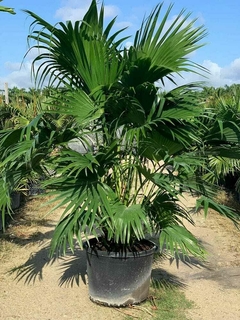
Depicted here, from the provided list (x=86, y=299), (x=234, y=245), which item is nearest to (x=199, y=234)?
(x=234, y=245)

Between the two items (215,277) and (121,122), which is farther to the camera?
(215,277)

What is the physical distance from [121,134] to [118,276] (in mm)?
1242

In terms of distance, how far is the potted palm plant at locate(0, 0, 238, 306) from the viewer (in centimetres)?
350

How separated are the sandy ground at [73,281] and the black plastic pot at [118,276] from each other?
11 cm

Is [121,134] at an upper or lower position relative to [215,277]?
upper

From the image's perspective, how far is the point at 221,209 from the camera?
359 centimetres

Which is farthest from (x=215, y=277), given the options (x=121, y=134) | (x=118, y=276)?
(x=121, y=134)

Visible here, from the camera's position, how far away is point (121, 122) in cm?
382

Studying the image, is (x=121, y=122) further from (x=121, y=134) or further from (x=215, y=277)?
(x=215, y=277)

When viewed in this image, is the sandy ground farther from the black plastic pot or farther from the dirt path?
the black plastic pot

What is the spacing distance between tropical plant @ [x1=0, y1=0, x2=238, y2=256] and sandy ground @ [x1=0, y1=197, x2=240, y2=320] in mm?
700

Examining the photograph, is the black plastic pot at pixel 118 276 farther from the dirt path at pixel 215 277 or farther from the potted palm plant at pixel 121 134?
the dirt path at pixel 215 277

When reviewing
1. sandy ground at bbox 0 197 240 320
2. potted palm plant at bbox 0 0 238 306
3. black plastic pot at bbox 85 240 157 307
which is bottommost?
sandy ground at bbox 0 197 240 320

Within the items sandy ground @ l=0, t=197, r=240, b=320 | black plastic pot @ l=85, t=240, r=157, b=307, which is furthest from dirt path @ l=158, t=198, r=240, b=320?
black plastic pot @ l=85, t=240, r=157, b=307
